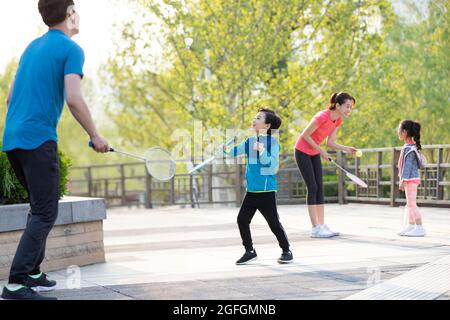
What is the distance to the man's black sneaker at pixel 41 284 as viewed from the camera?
4.98 meters

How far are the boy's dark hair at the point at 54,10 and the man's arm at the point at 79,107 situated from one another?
0.46 meters

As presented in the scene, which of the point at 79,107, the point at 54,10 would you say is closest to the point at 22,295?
the point at 79,107

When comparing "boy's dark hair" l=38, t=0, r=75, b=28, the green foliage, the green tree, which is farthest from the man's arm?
the green foliage

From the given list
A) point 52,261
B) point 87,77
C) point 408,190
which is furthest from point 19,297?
point 87,77

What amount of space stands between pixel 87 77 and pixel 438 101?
19406 mm

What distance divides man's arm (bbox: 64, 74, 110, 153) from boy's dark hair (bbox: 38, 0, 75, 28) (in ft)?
1.53

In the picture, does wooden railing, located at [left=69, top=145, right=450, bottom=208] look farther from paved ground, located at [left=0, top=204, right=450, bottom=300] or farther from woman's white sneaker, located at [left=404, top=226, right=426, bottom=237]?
woman's white sneaker, located at [left=404, top=226, right=426, bottom=237]

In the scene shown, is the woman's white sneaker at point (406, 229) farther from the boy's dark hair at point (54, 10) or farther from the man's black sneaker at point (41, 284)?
the boy's dark hair at point (54, 10)

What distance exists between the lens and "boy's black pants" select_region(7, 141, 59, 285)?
449 centimetres

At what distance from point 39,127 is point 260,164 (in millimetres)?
2179

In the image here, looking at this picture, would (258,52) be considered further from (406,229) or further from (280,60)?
(406,229)

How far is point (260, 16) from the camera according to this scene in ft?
53.7

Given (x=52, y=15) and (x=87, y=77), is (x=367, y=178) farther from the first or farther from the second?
(x=87, y=77)

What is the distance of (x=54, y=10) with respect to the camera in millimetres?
4727
